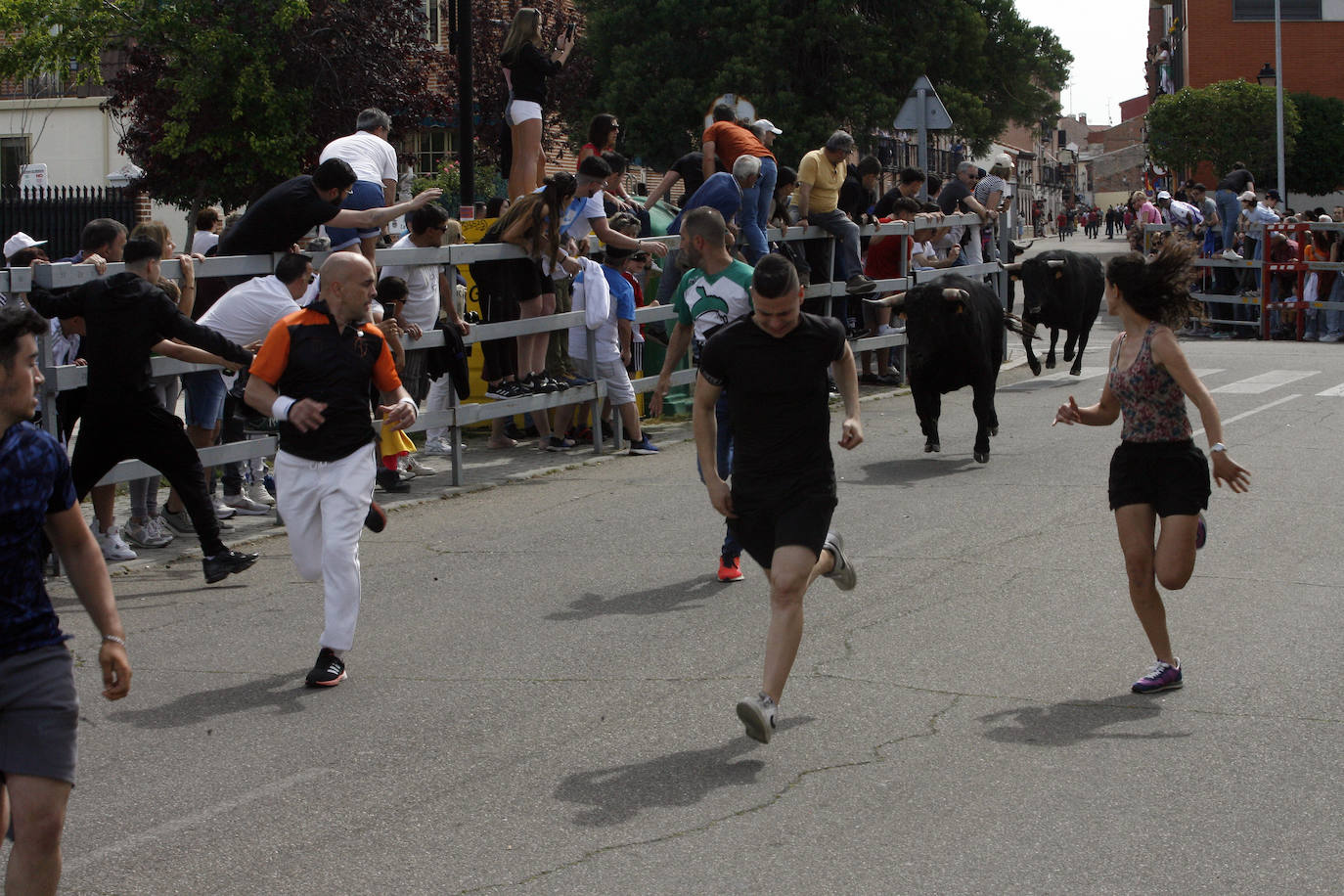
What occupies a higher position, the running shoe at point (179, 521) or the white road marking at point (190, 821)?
the running shoe at point (179, 521)

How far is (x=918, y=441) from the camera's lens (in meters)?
13.5

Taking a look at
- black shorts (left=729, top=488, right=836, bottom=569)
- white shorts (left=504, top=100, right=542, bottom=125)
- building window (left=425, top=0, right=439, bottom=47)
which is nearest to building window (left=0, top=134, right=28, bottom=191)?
building window (left=425, top=0, right=439, bottom=47)

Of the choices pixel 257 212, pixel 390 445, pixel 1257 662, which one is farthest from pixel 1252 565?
pixel 257 212

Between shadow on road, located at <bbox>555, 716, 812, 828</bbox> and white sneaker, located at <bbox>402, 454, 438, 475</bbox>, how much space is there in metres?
6.29

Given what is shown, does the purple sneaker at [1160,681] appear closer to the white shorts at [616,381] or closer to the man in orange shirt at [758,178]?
the white shorts at [616,381]

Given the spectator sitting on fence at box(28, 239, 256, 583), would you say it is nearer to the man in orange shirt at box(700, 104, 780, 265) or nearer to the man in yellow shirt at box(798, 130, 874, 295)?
the man in orange shirt at box(700, 104, 780, 265)

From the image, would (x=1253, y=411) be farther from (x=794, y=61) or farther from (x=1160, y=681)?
(x=794, y=61)

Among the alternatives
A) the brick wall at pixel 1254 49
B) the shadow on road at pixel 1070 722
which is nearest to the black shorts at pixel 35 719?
the shadow on road at pixel 1070 722

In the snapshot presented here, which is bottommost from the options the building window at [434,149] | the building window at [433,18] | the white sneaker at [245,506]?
the white sneaker at [245,506]

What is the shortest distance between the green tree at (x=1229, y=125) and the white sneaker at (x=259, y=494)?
4552 cm

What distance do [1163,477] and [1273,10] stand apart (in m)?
59.6

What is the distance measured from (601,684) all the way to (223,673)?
1658 mm

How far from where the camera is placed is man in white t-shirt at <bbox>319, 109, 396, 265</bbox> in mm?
10859

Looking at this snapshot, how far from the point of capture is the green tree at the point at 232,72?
89.7 ft
